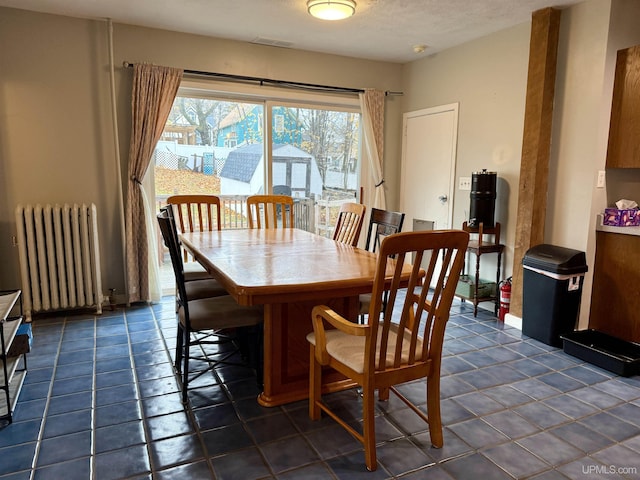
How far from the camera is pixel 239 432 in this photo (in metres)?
2.08

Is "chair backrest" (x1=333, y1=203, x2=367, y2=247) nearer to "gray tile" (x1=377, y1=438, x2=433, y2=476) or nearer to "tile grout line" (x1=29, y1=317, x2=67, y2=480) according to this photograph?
"gray tile" (x1=377, y1=438, x2=433, y2=476)

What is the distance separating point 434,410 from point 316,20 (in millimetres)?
3160

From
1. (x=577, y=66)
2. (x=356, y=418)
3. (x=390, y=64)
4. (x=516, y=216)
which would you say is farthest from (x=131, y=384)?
(x=390, y=64)

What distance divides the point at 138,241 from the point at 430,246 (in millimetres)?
3183

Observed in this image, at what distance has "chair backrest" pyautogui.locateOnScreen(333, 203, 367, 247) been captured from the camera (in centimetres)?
317

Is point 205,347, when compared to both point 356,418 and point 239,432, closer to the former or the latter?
point 239,432

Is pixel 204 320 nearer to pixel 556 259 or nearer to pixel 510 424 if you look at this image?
pixel 510 424

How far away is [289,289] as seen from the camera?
1.94 meters

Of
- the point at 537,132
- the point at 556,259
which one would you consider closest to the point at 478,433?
the point at 556,259

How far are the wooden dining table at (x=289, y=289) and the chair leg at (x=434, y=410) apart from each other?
1.65ft

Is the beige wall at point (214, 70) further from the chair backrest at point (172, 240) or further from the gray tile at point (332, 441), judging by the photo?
the gray tile at point (332, 441)

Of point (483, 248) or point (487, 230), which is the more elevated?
point (487, 230)
